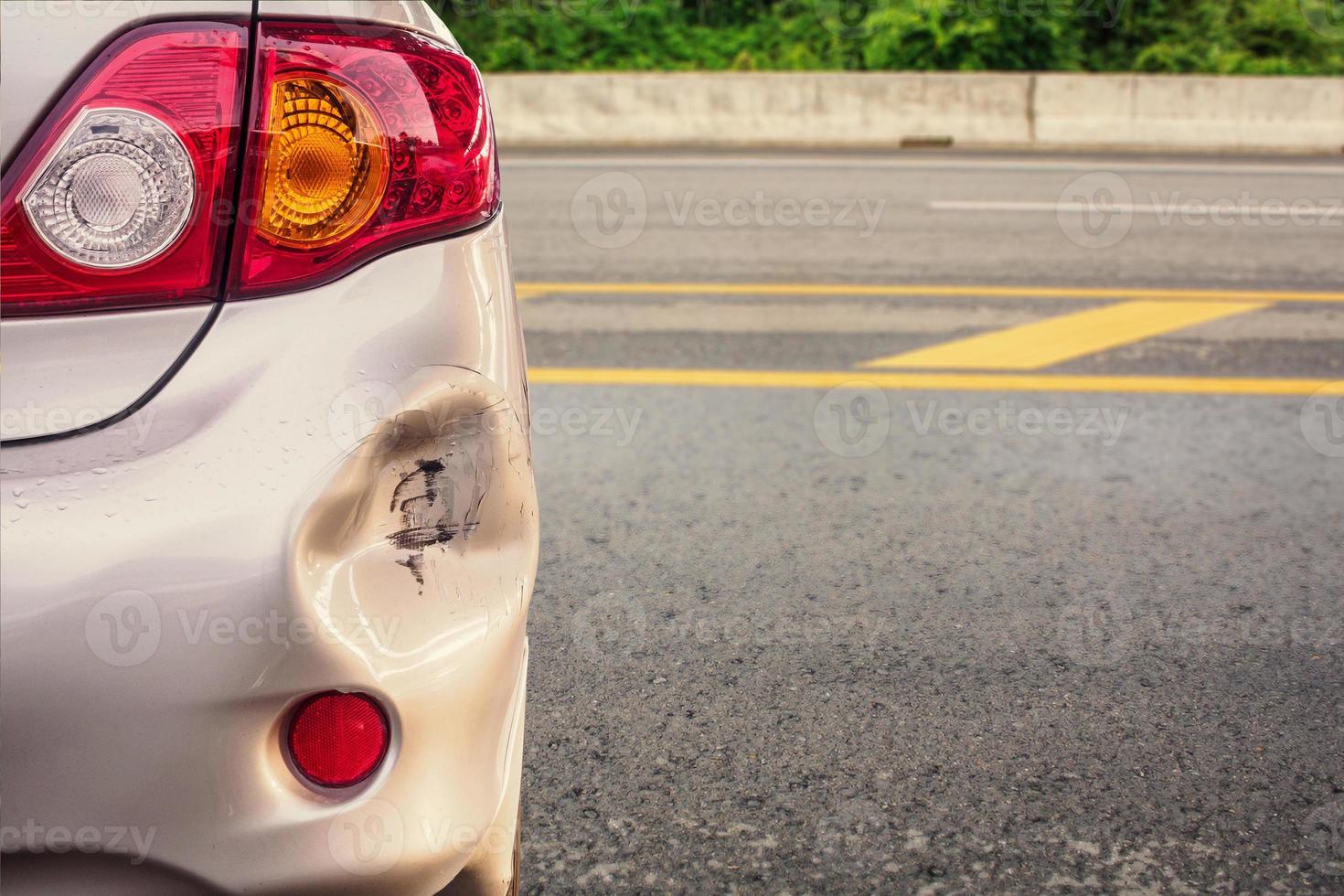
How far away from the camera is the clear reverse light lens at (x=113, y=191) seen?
4.12ft

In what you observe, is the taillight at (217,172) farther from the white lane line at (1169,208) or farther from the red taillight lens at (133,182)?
the white lane line at (1169,208)

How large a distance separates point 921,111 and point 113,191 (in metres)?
13.4

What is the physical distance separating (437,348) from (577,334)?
4267 millimetres

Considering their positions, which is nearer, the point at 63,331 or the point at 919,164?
the point at 63,331

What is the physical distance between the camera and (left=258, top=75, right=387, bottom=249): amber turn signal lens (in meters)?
1.32

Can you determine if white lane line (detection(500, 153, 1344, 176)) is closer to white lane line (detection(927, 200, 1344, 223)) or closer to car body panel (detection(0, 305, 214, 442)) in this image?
white lane line (detection(927, 200, 1344, 223))

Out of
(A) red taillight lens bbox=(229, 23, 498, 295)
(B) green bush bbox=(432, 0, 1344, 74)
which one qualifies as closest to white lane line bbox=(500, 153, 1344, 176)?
(B) green bush bbox=(432, 0, 1344, 74)

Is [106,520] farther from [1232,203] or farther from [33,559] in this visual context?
[1232,203]

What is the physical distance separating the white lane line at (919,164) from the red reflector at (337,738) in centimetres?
1033

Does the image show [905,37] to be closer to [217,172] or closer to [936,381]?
[936,381]

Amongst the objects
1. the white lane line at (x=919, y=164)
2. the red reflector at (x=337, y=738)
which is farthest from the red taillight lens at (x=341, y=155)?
the white lane line at (x=919, y=164)

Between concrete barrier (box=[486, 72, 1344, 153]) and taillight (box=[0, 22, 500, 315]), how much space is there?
12632mm

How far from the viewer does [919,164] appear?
11.6m

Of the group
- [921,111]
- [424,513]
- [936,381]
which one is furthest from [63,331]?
[921,111]
